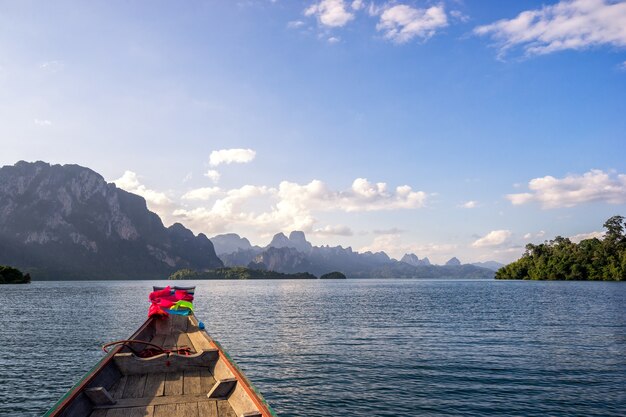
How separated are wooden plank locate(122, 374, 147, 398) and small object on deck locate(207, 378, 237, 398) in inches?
99.0

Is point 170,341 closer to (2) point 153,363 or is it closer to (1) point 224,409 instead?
(2) point 153,363

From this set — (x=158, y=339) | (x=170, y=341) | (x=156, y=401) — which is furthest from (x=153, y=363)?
(x=158, y=339)

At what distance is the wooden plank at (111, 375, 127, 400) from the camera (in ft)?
41.9

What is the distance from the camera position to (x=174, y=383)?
1372 cm

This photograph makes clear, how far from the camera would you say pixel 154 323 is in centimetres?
2847

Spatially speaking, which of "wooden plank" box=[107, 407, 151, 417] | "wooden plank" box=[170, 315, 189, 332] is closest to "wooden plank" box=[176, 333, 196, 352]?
"wooden plank" box=[170, 315, 189, 332]

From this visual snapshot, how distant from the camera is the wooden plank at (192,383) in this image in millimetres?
12938

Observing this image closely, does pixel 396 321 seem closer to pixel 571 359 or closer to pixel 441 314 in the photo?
pixel 441 314

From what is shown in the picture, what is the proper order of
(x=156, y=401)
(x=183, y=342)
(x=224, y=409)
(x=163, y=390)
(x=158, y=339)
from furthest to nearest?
(x=158, y=339) < (x=183, y=342) < (x=163, y=390) < (x=156, y=401) < (x=224, y=409)

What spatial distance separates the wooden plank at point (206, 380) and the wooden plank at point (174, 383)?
64 centimetres

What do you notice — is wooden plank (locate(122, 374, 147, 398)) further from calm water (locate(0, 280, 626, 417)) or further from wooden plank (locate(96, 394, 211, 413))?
calm water (locate(0, 280, 626, 417))

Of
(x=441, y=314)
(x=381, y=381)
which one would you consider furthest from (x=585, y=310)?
(x=381, y=381)

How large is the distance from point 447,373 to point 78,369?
23902 mm

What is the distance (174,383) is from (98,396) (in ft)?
8.81
